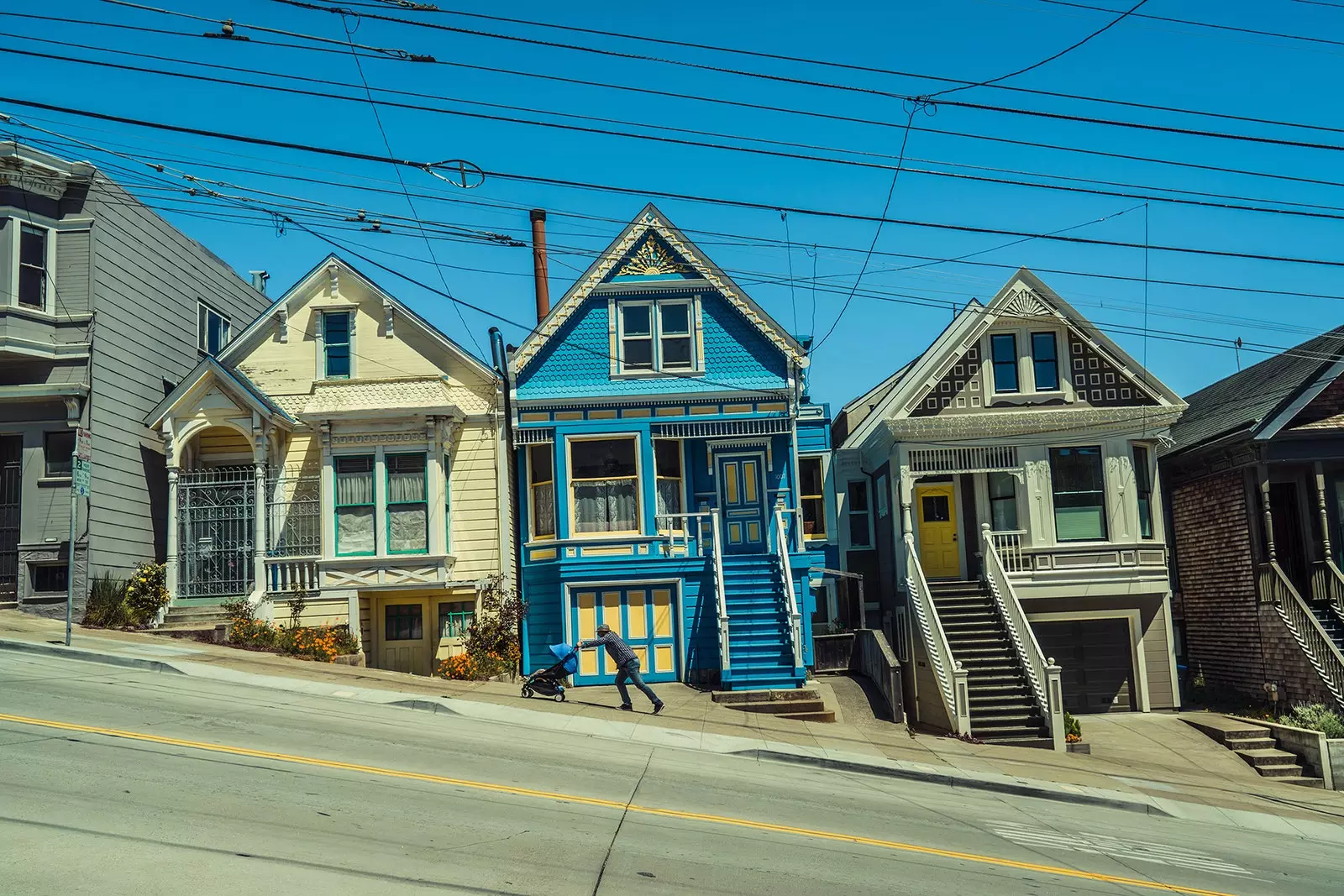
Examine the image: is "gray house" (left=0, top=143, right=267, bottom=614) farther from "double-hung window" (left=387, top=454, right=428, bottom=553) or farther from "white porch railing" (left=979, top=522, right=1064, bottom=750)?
"white porch railing" (left=979, top=522, right=1064, bottom=750)

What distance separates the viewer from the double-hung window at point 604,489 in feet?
78.8

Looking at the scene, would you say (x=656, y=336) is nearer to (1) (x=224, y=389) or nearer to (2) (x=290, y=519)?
(2) (x=290, y=519)

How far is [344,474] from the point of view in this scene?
939 inches

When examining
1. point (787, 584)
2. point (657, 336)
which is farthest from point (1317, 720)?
point (657, 336)

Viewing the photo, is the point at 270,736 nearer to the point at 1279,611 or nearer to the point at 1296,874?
the point at 1296,874

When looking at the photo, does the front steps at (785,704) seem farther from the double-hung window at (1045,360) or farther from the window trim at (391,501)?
the double-hung window at (1045,360)

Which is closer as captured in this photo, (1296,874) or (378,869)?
(378,869)

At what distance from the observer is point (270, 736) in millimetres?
14414

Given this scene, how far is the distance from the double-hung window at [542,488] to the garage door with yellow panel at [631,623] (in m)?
1.64

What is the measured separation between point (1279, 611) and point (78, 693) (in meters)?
21.3

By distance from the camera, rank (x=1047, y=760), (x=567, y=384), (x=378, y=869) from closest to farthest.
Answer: (x=378, y=869)
(x=1047, y=760)
(x=567, y=384)

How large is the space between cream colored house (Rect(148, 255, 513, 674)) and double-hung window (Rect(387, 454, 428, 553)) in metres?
0.03

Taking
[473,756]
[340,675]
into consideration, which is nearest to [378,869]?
[473,756]

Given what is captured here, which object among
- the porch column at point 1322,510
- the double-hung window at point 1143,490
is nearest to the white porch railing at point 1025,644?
the double-hung window at point 1143,490
